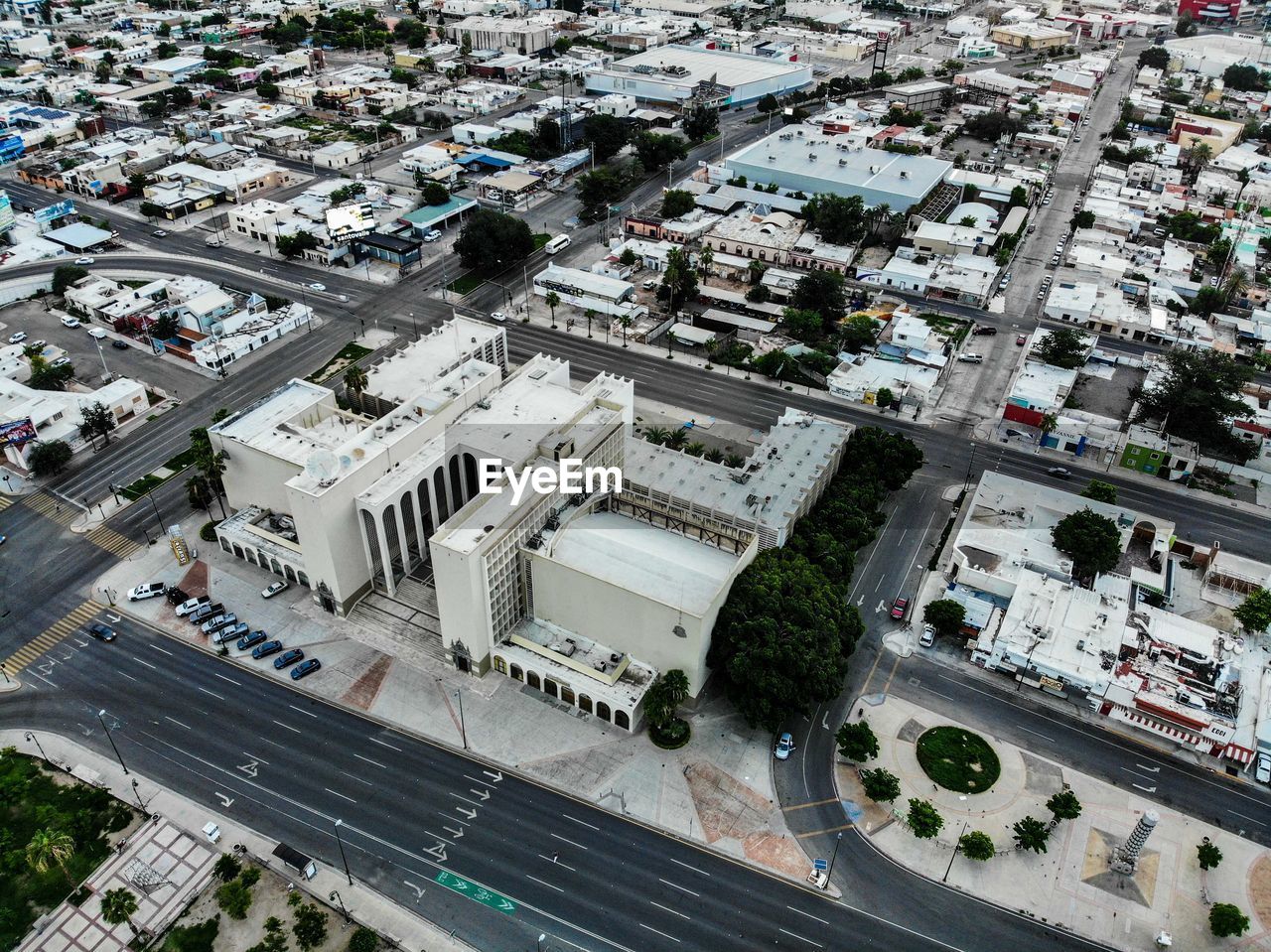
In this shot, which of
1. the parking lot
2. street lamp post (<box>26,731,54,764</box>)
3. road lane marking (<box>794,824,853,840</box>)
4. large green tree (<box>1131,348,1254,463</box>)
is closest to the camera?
road lane marking (<box>794,824,853,840</box>)

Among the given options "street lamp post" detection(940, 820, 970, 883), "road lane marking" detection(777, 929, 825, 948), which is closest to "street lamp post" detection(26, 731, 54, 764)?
"road lane marking" detection(777, 929, 825, 948)

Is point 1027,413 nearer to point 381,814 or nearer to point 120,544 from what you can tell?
point 381,814

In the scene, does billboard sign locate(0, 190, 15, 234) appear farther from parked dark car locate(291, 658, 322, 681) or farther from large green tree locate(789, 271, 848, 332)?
large green tree locate(789, 271, 848, 332)

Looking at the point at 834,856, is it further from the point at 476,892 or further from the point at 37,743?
the point at 37,743

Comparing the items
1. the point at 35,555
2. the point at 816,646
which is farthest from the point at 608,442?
the point at 35,555

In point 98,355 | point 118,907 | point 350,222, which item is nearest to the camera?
point 118,907

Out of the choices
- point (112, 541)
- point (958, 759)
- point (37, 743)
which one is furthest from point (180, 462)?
point (958, 759)
